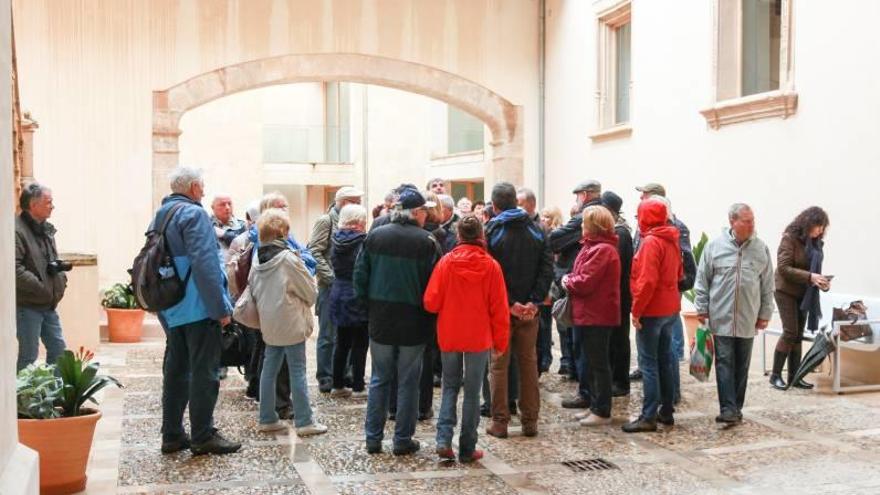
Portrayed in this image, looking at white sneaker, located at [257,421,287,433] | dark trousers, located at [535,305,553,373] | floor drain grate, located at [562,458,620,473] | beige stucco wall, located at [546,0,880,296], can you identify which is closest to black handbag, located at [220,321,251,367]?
white sneaker, located at [257,421,287,433]

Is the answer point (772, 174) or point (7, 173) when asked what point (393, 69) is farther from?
point (7, 173)

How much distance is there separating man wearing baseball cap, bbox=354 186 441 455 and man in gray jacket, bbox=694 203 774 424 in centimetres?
190

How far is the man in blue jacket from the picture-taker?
15.3 ft

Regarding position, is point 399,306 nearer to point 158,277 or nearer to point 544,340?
point 158,277

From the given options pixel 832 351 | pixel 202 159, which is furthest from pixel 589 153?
pixel 202 159

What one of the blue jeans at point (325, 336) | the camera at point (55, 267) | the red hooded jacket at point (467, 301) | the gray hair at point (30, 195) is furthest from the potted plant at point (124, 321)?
the red hooded jacket at point (467, 301)

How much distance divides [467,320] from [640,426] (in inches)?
60.2

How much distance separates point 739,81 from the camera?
8.97 meters

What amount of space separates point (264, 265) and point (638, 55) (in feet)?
21.9

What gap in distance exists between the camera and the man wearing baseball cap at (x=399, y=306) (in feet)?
16.1

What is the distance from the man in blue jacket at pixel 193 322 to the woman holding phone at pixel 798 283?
13.8 ft

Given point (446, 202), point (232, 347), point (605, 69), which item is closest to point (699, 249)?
point (446, 202)

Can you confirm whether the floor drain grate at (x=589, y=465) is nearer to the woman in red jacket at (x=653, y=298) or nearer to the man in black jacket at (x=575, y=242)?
the woman in red jacket at (x=653, y=298)

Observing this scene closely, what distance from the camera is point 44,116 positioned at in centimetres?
1141
